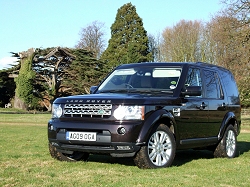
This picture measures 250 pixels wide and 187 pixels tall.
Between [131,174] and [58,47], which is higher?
[58,47]

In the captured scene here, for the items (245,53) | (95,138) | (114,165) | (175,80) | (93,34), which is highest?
(93,34)

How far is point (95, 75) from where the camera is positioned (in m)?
58.4

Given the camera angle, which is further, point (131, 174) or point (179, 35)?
point (179, 35)

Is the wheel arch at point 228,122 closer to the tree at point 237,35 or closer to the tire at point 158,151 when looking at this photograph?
the tire at point 158,151

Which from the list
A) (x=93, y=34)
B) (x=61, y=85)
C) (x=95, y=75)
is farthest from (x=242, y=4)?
(x=93, y=34)

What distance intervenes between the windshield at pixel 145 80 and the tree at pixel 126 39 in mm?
56353

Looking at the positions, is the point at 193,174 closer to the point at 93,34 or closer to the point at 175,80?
the point at 175,80

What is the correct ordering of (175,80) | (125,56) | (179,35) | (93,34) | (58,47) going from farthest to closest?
(93,34)
(125,56)
(58,47)
(179,35)
(175,80)

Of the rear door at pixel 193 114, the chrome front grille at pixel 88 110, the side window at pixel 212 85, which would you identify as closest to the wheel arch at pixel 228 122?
the side window at pixel 212 85

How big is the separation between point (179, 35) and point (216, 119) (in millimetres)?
44447

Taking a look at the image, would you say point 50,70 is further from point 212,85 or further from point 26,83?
point 212,85

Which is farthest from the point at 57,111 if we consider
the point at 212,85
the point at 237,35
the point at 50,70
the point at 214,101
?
the point at 50,70

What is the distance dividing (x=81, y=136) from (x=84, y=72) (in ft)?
169

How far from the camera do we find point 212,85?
371 inches
